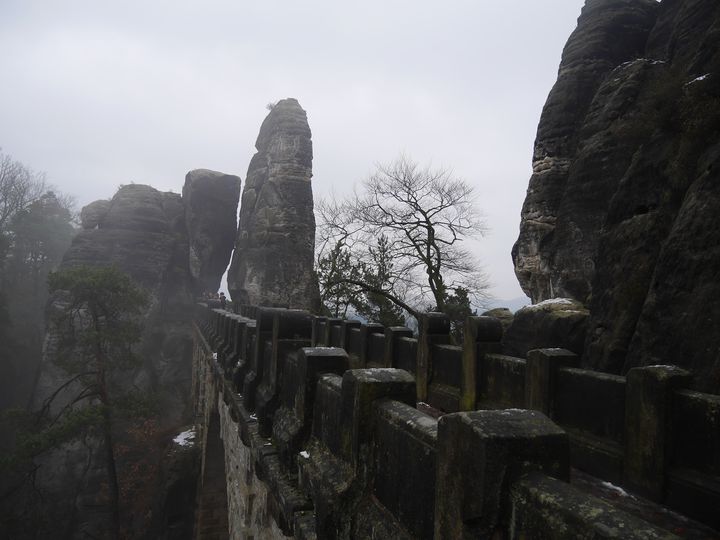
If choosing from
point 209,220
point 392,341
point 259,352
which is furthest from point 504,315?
point 209,220

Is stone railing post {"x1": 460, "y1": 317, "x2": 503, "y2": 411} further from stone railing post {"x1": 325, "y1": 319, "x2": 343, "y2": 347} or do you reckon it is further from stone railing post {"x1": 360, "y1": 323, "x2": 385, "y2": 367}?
stone railing post {"x1": 325, "y1": 319, "x2": 343, "y2": 347}

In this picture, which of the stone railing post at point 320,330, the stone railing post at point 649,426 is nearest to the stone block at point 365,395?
the stone railing post at point 649,426

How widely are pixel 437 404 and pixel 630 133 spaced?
7.33 m

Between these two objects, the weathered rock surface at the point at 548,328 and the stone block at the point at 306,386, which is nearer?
the stone block at the point at 306,386

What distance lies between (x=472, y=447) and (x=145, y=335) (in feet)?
103

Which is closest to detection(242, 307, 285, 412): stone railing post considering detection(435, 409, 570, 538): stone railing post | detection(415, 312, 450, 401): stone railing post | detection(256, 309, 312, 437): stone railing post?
detection(256, 309, 312, 437): stone railing post

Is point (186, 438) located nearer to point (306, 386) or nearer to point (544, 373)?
point (306, 386)

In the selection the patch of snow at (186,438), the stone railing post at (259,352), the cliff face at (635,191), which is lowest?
the patch of snow at (186,438)

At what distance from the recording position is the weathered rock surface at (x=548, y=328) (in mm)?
7312

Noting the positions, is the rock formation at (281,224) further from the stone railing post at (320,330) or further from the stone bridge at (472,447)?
the stone bridge at (472,447)

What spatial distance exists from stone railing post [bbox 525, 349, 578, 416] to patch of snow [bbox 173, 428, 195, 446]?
63.7 feet

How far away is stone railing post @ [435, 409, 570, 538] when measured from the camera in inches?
52.0

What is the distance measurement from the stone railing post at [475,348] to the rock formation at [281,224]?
23575 mm

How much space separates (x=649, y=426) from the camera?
3031 mm
